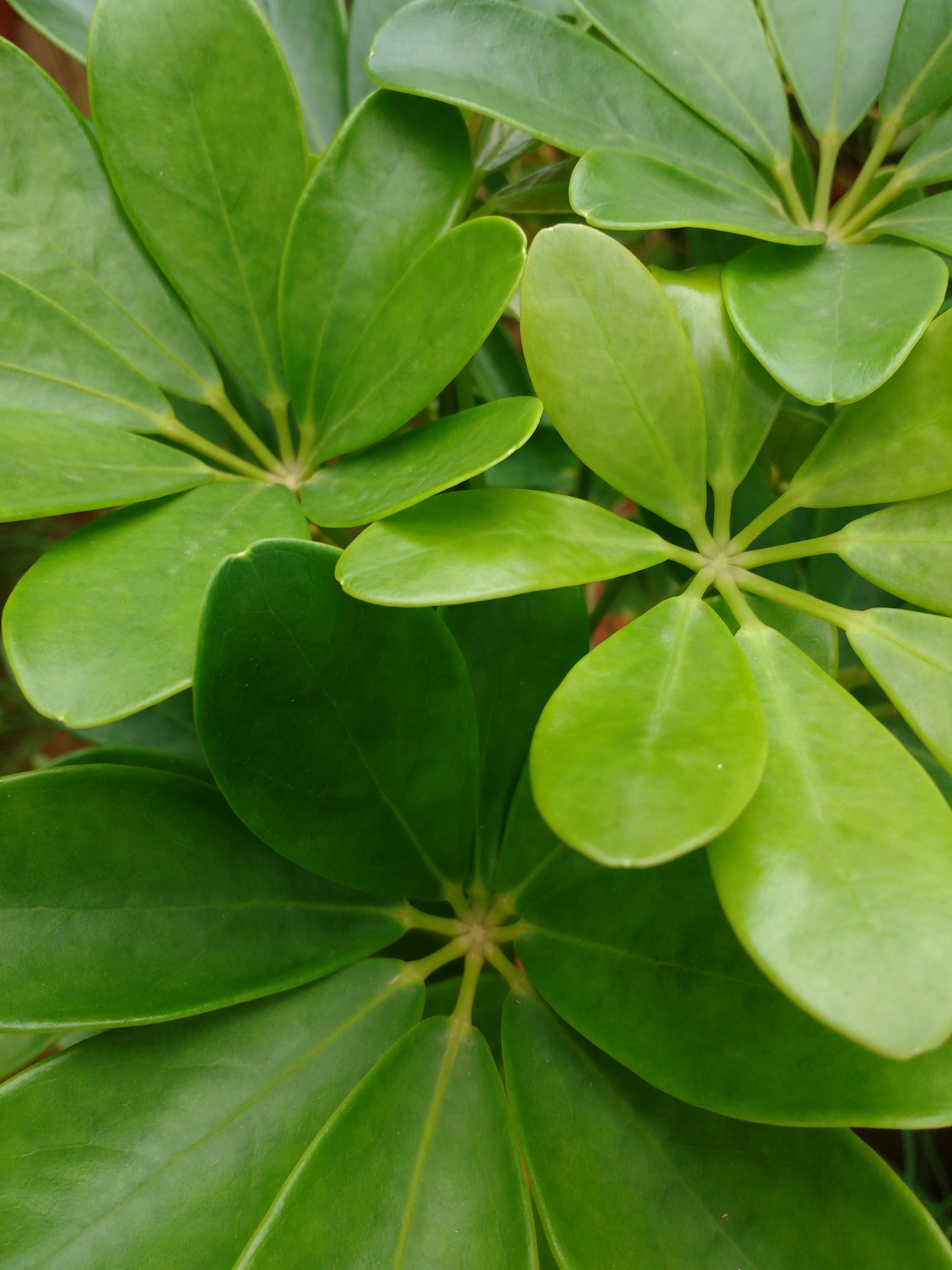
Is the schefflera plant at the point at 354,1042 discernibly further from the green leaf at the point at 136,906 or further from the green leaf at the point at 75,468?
the green leaf at the point at 75,468

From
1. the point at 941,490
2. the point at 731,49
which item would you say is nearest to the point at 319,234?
the point at 731,49

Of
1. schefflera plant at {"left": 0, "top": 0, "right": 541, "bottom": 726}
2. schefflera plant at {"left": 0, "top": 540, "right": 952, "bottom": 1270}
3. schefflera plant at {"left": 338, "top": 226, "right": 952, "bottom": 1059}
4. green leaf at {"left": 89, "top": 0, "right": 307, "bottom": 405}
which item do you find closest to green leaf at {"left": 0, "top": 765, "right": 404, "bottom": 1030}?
schefflera plant at {"left": 0, "top": 540, "right": 952, "bottom": 1270}

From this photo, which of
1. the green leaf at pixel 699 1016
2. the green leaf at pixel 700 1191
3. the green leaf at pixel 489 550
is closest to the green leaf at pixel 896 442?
the green leaf at pixel 489 550

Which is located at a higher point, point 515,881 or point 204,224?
point 204,224

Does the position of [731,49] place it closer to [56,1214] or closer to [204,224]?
[204,224]

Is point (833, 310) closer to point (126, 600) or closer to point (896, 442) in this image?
point (896, 442)

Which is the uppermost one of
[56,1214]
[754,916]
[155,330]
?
[155,330]

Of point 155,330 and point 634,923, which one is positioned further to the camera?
point 155,330
